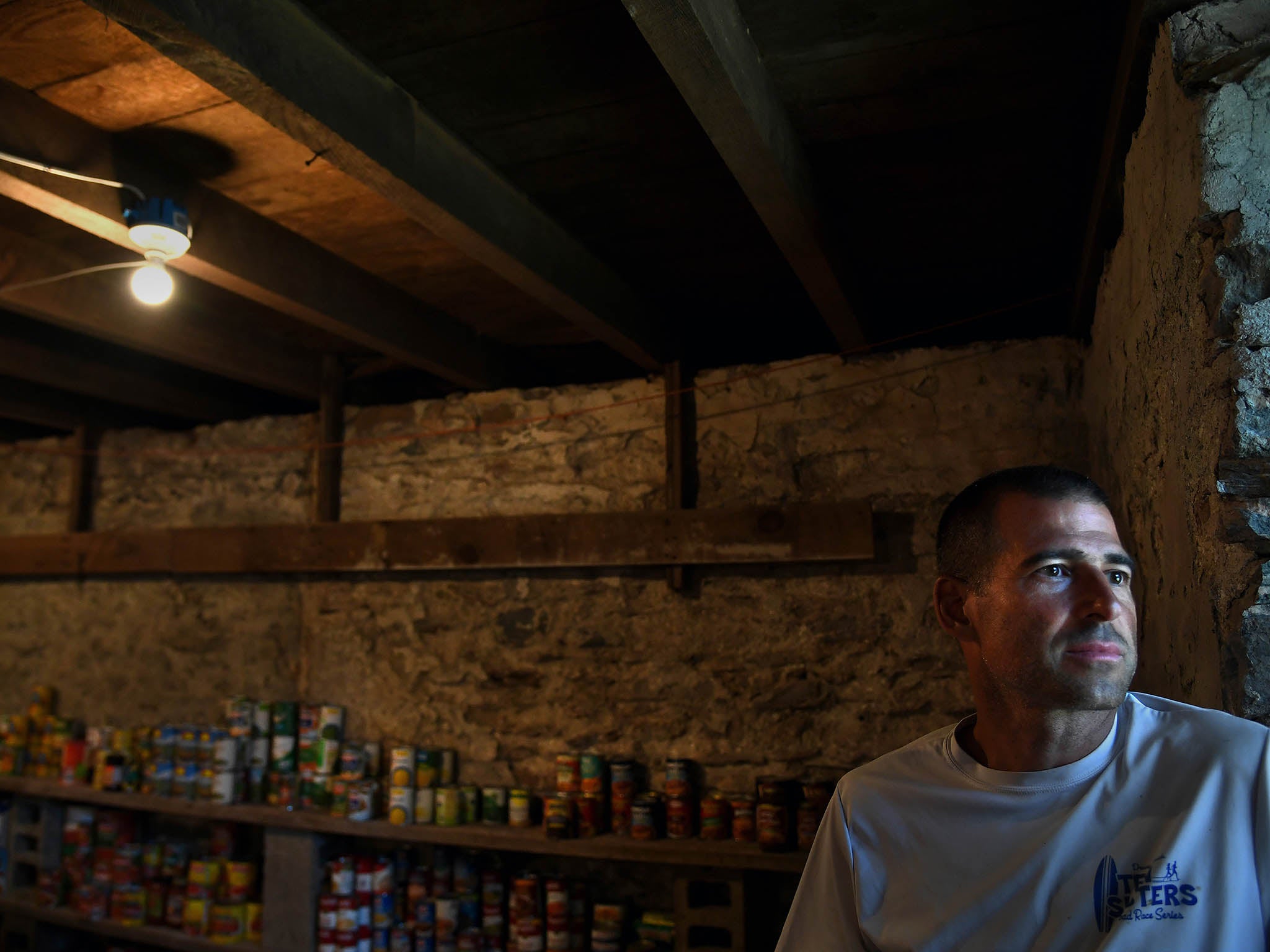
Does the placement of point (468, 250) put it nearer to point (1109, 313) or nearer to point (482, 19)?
point (482, 19)

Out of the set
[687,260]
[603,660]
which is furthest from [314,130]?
[603,660]

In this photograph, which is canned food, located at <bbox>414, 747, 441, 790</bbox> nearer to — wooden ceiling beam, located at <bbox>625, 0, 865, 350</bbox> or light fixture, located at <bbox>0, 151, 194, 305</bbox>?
light fixture, located at <bbox>0, 151, 194, 305</bbox>

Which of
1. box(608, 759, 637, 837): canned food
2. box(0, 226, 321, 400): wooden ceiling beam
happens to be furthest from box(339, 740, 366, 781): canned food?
box(0, 226, 321, 400): wooden ceiling beam

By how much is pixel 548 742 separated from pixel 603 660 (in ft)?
1.17

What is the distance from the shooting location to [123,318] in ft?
9.07

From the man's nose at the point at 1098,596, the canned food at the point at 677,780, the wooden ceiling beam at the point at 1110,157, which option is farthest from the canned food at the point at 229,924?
the wooden ceiling beam at the point at 1110,157

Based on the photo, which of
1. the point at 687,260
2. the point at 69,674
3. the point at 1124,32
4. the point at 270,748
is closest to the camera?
the point at 1124,32

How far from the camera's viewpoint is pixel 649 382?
125 inches

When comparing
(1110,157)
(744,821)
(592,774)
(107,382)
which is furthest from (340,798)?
(1110,157)

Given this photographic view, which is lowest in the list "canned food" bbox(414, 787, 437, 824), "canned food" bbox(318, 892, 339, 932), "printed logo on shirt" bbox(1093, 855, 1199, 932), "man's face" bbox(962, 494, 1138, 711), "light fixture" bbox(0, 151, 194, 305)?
"canned food" bbox(318, 892, 339, 932)

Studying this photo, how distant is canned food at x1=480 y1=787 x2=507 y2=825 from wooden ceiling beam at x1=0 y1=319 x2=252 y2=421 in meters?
2.13

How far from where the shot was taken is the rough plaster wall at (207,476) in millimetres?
3713

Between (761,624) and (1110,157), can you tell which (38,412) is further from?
(1110,157)

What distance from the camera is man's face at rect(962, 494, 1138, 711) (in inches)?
42.8
